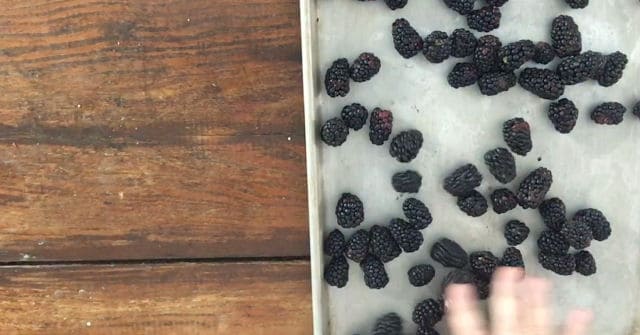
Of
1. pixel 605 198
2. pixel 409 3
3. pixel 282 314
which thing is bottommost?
pixel 282 314

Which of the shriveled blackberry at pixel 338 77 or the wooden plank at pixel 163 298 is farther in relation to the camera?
the wooden plank at pixel 163 298

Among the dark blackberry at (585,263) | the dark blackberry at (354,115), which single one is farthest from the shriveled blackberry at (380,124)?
the dark blackberry at (585,263)

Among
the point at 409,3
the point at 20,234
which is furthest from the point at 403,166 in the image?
the point at 20,234

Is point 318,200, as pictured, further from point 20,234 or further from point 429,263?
point 20,234

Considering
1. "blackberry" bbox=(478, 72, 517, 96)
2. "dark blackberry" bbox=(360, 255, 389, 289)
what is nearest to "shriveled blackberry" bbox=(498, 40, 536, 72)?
"blackberry" bbox=(478, 72, 517, 96)

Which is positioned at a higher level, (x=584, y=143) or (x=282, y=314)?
(x=584, y=143)

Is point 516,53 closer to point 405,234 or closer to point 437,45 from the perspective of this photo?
point 437,45

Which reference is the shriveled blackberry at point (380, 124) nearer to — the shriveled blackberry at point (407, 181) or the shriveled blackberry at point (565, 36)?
the shriveled blackberry at point (407, 181)

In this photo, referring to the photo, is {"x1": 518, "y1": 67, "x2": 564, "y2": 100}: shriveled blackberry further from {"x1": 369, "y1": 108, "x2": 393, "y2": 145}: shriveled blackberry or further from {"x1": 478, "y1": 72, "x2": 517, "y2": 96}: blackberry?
{"x1": 369, "y1": 108, "x2": 393, "y2": 145}: shriveled blackberry
